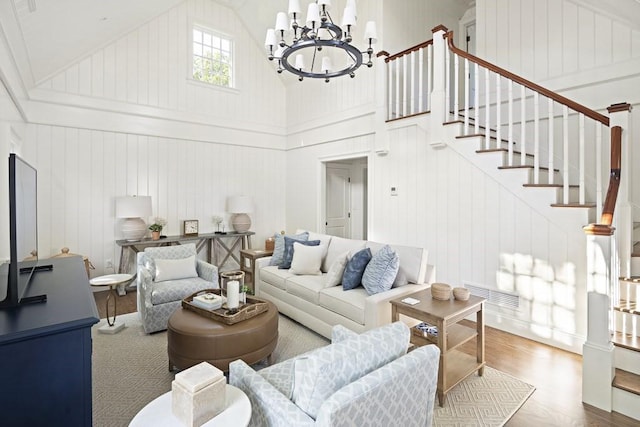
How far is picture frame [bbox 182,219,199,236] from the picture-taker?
5680 mm

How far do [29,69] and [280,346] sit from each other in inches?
177

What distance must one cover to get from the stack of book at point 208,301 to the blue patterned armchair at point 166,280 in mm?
752

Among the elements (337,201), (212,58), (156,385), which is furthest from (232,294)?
(212,58)

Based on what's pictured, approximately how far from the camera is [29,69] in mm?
3979

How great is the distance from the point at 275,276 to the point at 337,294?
1.11 metres

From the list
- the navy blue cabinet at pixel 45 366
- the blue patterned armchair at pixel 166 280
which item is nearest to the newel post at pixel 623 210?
A: the navy blue cabinet at pixel 45 366

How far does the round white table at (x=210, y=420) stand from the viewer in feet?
4.07

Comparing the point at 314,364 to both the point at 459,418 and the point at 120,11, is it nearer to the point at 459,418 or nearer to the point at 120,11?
the point at 459,418

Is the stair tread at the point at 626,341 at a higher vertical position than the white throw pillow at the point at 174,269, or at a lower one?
lower

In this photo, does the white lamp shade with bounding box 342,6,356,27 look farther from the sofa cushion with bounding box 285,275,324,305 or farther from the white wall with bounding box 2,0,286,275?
the white wall with bounding box 2,0,286,275

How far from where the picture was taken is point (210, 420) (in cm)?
126

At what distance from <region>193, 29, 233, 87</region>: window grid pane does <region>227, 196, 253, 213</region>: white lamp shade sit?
2262 millimetres

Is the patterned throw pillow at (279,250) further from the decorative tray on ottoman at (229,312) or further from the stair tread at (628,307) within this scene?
the stair tread at (628,307)

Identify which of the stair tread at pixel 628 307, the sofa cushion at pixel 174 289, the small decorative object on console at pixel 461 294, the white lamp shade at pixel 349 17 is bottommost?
the sofa cushion at pixel 174 289
